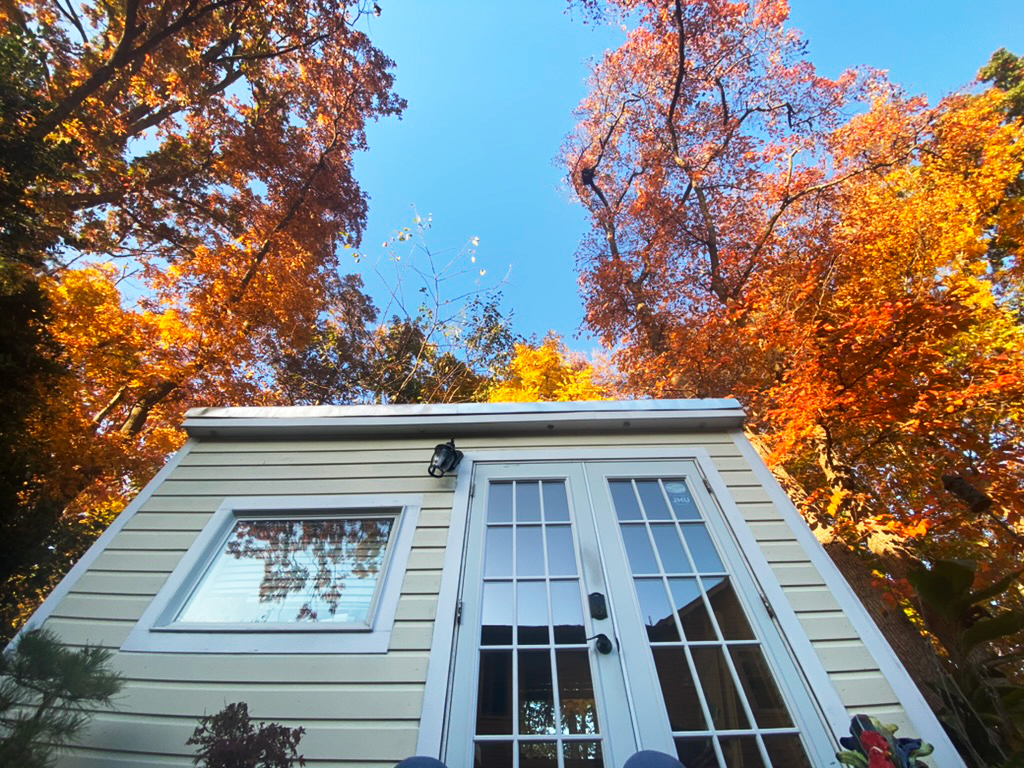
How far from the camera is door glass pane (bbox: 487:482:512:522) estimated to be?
281 cm

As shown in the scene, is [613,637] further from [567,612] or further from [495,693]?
[495,693]

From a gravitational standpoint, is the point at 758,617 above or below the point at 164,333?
below

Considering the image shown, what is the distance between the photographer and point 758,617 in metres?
2.28

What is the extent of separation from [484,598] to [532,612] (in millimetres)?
278

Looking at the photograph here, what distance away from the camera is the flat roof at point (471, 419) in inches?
127

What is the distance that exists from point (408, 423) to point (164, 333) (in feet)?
30.2

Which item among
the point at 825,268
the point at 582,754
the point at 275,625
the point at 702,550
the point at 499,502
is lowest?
the point at 582,754

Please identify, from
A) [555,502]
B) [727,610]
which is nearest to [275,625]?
[555,502]

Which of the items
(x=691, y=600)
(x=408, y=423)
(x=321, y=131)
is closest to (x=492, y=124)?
(x=321, y=131)

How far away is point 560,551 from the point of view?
8.58ft

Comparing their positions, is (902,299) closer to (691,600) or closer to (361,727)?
(691,600)

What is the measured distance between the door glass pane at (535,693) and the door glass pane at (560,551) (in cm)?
45

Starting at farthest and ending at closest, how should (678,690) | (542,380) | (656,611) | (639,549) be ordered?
(542,380) < (639,549) < (656,611) < (678,690)

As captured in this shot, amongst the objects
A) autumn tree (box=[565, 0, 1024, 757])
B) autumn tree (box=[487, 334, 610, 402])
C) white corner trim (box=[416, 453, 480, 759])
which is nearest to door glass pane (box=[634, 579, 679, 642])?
white corner trim (box=[416, 453, 480, 759])
